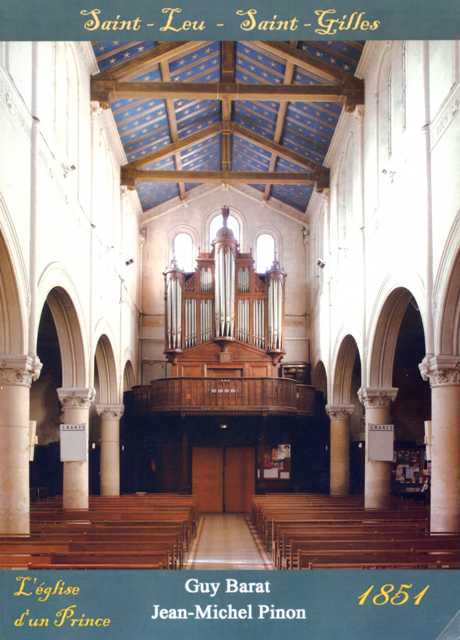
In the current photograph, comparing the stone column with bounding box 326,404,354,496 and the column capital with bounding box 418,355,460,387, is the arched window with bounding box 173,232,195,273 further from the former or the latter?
the column capital with bounding box 418,355,460,387

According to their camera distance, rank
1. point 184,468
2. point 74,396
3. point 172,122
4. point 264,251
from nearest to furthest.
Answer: point 74,396 → point 172,122 → point 184,468 → point 264,251

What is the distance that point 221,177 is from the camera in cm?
3056

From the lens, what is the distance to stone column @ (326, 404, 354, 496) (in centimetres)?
2941

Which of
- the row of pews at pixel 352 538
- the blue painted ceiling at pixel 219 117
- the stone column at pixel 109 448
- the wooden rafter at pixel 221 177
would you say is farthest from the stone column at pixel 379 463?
the wooden rafter at pixel 221 177

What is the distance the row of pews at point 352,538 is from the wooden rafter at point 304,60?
35.4 feet

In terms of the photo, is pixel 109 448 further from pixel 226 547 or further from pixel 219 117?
pixel 219 117

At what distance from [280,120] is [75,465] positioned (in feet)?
40.8

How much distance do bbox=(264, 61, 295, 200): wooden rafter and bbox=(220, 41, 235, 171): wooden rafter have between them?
1.47 m

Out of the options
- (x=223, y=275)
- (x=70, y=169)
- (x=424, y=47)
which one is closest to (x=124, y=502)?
(x=70, y=169)

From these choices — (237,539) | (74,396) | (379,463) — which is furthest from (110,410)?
(379,463)

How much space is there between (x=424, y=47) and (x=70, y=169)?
7753mm

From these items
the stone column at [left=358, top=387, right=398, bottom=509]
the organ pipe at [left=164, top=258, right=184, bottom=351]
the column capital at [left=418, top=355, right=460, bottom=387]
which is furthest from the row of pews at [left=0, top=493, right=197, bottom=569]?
the organ pipe at [left=164, top=258, right=184, bottom=351]

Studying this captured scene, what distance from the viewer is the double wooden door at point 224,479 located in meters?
32.8
